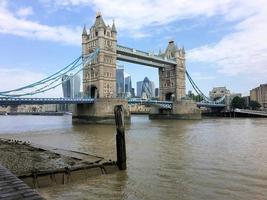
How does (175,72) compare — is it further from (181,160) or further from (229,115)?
(181,160)

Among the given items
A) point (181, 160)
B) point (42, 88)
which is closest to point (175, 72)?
point (42, 88)

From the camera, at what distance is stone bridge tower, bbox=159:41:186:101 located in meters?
87.9

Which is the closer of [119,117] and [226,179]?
[226,179]

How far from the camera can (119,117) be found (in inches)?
582

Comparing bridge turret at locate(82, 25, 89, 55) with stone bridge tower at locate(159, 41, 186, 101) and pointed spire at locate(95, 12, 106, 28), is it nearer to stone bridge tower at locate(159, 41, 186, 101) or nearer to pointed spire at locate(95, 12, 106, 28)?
pointed spire at locate(95, 12, 106, 28)

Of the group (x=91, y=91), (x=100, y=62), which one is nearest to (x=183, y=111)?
(x=91, y=91)

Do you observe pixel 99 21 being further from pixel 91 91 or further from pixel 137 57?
pixel 91 91

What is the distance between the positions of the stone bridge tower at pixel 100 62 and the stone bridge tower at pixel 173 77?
83.6 feet

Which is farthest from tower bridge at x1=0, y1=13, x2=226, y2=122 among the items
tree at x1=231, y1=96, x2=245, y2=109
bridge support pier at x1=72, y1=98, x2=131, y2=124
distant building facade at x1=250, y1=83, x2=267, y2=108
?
distant building facade at x1=250, y1=83, x2=267, y2=108

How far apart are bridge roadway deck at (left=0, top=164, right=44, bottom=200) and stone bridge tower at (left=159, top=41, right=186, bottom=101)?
79527 millimetres

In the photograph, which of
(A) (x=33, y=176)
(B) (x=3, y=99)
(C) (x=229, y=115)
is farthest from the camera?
(C) (x=229, y=115)

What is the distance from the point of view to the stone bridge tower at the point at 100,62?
6334 cm

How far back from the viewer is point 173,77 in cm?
8869

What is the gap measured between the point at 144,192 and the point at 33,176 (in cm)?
364
